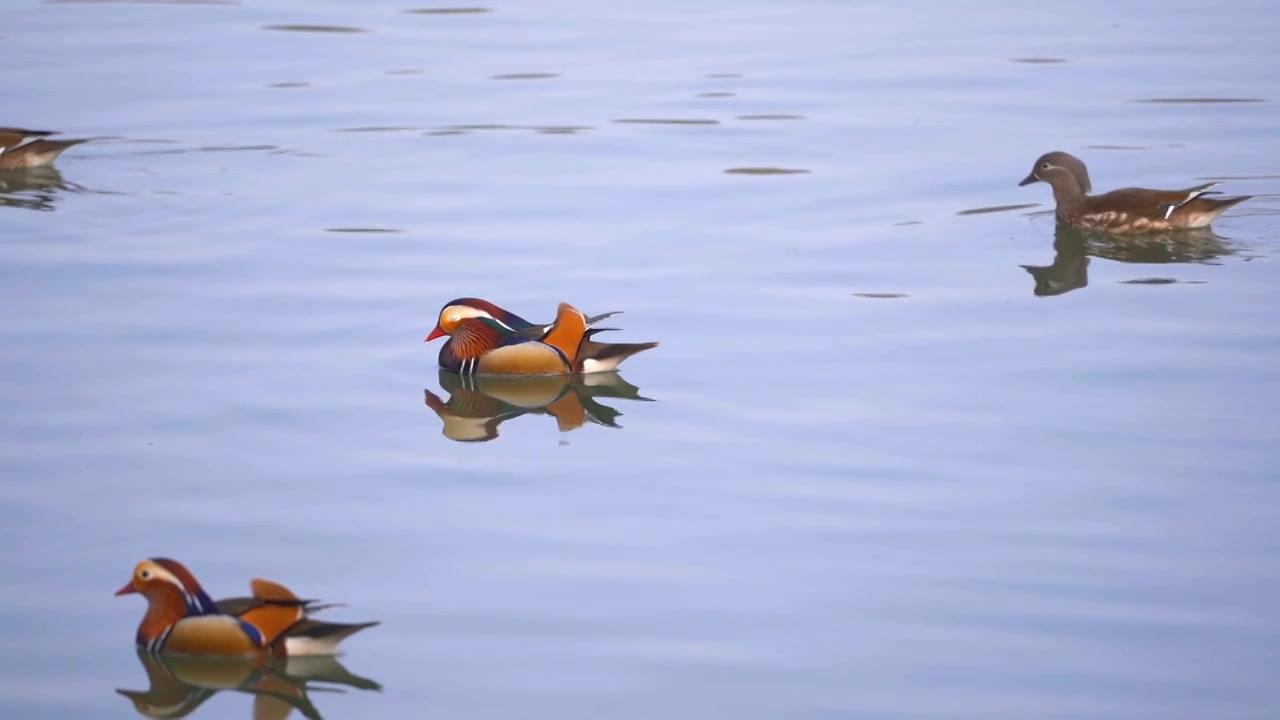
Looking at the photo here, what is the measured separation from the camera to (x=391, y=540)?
8.47 meters

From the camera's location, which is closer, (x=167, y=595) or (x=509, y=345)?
(x=167, y=595)

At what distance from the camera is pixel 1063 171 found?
1477cm

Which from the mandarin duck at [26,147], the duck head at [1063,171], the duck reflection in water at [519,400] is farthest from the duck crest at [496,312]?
the mandarin duck at [26,147]

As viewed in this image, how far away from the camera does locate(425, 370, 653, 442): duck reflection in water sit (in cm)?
1055

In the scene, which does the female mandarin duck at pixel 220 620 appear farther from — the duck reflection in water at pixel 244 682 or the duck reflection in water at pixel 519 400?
the duck reflection in water at pixel 519 400

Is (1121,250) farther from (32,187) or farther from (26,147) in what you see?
(26,147)

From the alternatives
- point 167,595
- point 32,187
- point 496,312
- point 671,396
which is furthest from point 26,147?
point 167,595

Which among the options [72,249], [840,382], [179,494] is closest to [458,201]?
[72,249]

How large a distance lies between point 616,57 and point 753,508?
14684mm

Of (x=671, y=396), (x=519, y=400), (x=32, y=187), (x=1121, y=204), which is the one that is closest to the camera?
(x=671, y=396)

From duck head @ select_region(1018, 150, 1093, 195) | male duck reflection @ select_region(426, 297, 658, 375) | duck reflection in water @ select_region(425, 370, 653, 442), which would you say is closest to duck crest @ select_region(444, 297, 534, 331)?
male duck reflection @ select_region(426, 297, 658, 375)

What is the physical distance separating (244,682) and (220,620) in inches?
9.9

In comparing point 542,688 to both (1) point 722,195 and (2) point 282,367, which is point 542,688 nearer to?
(2) point 282,367

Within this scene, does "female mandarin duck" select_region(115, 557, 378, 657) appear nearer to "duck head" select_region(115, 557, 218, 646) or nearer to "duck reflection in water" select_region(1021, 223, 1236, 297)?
"duck head" select_region(115, 557, 218, 646)
